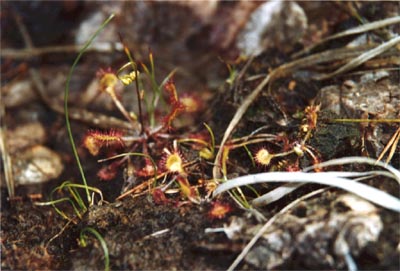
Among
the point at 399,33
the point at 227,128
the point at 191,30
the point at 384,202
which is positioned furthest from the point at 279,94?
the point at 191,30

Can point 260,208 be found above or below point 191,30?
below

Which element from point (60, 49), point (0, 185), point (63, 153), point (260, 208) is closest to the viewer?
point (260, 208)

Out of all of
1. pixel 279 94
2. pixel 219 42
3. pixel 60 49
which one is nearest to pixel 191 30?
pixel 219 42

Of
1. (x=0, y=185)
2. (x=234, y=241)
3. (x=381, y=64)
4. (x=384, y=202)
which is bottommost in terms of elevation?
(x=0, y=185)

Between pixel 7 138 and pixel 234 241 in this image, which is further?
pixel 7 138

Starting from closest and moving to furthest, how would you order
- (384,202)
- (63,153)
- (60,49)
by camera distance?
(384,202) < (63,153) < (60,49)

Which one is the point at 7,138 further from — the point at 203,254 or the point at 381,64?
the point at 381,64
